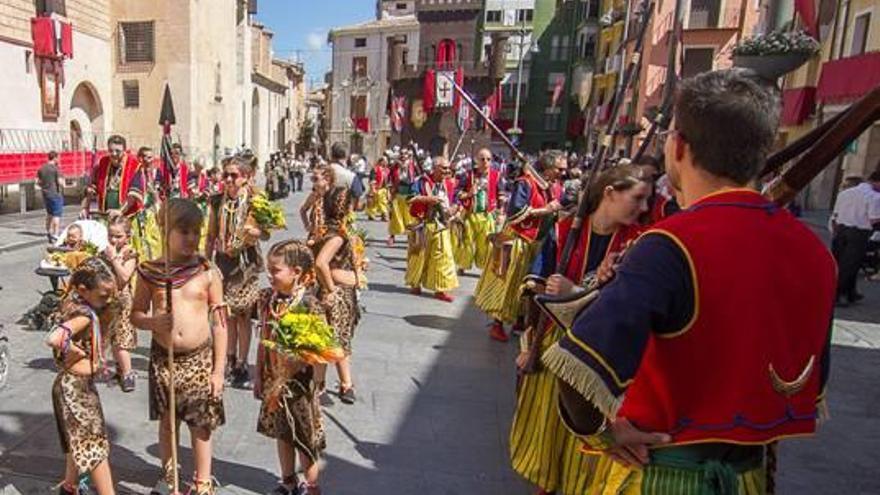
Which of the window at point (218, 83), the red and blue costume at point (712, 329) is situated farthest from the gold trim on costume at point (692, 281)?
the window at point (218, 83)

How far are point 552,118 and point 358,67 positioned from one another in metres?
18.8

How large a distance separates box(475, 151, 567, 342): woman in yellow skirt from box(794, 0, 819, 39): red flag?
14.3m

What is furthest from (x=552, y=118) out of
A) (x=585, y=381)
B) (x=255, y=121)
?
(x=585, y=381)

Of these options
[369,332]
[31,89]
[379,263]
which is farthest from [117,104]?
[369,332]

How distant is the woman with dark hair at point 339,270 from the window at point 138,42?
26.2 m

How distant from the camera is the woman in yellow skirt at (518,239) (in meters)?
5.48

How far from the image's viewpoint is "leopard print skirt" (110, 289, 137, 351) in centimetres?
464

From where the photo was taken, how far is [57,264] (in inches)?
216

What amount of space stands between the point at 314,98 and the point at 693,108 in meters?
79.6

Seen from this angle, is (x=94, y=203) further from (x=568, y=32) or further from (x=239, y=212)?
(x=568, y=32)

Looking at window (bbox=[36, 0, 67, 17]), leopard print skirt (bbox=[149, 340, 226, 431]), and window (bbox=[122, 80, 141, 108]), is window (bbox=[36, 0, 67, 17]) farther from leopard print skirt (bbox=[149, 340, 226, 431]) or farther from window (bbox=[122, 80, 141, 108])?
leopard print skirt (bbox=[149, 340, 226, 431])

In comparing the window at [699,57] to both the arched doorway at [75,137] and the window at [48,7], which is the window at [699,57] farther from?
the arched doorway at [75,137]

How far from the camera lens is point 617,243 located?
284cm

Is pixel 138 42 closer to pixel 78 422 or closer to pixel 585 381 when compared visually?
pixel 78 422
